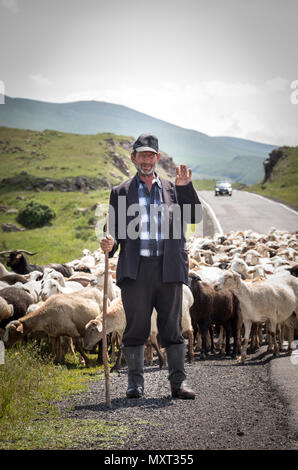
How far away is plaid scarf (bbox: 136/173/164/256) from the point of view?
6168mm

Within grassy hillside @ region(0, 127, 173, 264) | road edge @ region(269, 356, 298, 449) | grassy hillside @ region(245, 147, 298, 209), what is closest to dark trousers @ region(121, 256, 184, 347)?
road edge @ region(269, 356, 298, 449)

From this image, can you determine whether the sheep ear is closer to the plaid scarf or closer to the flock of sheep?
the flock of sheep

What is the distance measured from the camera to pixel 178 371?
6.23 m

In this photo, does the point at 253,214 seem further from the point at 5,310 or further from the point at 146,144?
the point at 146,144

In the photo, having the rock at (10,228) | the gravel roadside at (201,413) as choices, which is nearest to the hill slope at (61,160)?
the rock at (10,228)

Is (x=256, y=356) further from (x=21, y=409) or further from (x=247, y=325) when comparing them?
(x=21, y=409)

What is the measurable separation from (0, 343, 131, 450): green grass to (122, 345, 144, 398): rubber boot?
53cm

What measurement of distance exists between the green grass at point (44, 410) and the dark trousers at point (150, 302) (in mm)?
1091

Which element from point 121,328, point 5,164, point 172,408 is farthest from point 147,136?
point 5,164

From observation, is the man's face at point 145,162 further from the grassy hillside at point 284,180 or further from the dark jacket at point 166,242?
the grassy hillside at point 284,180

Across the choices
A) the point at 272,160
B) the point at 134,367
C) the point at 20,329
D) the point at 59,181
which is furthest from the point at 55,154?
the point at 134,367

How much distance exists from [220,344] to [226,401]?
5.15m

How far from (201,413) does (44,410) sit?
1.85 m

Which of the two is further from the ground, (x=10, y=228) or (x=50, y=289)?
(x=50, y=289)
